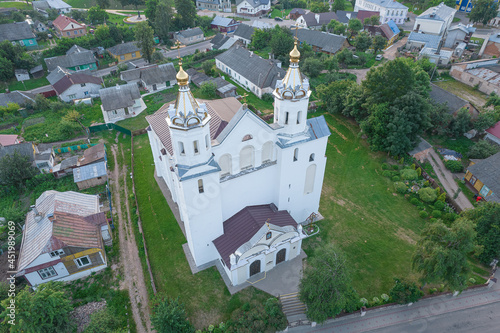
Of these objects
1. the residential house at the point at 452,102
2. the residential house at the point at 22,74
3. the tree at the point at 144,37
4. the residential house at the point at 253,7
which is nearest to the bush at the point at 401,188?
the residential house at the point at 452,102

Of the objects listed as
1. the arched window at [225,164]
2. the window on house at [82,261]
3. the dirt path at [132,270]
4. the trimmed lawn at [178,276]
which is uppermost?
the arched window at [225,164]

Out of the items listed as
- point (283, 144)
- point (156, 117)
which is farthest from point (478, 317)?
point (156, 117)

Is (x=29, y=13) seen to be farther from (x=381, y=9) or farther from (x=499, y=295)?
(x=499, y=295)

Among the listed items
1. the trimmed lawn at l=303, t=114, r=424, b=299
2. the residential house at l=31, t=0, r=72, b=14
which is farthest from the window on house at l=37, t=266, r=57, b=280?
the residential house at l=31, t=0, r=72, b=14

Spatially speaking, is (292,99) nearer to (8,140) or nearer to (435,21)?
(8,140)

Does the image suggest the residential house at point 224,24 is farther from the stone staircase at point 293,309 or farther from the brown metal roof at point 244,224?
the stone staircase at point 293,309

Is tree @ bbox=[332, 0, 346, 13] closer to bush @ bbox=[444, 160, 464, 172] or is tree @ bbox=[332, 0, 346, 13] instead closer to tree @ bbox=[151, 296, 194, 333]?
bush @ bbox=[444, 160, 464, 172]
